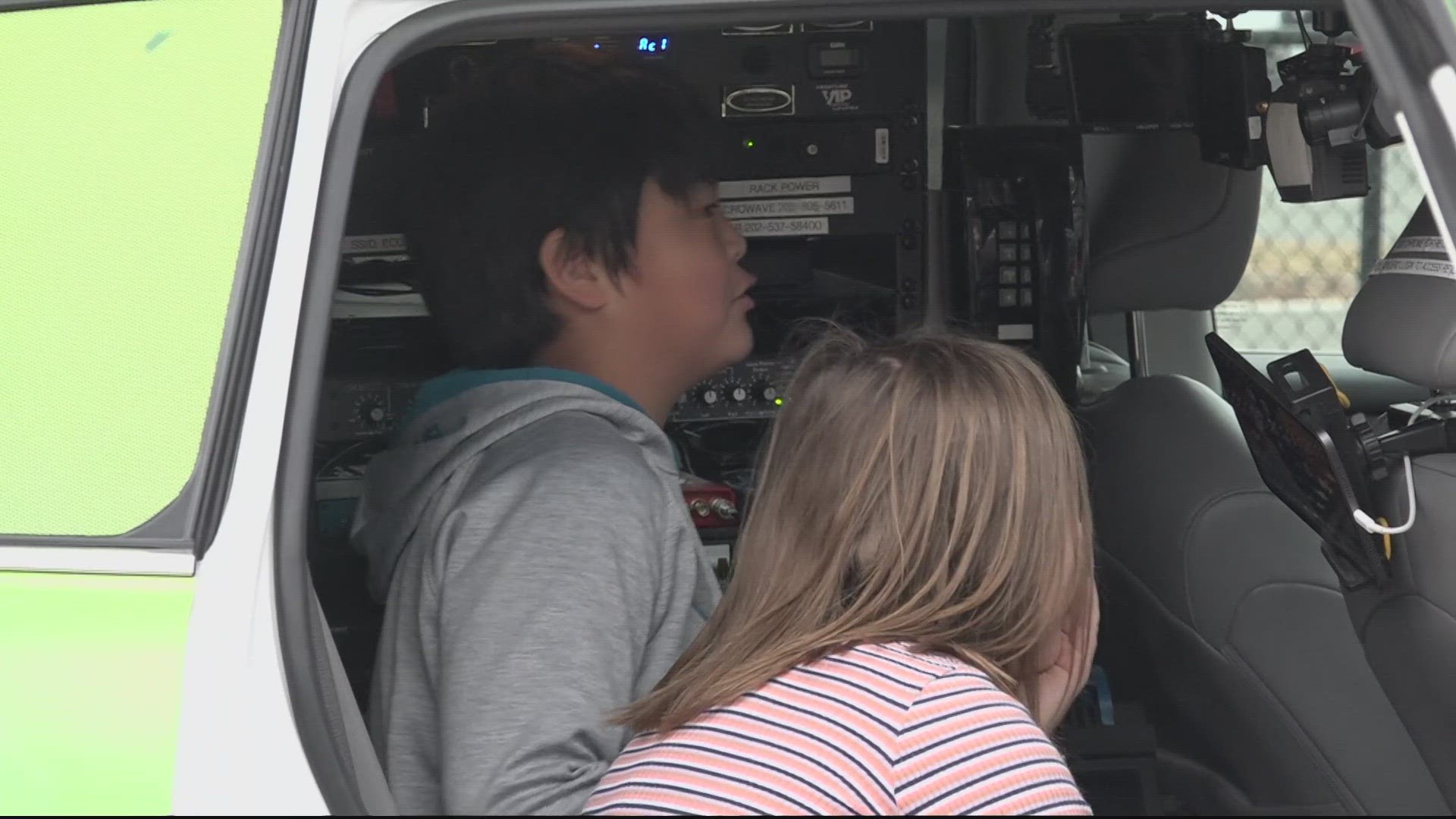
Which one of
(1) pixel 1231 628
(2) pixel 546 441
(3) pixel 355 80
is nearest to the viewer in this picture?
(3) pixel 355 80

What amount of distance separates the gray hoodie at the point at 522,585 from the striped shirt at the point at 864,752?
0.16 metres

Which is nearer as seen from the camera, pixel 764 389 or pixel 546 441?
pixel 546 441

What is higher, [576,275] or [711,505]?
[576,275]

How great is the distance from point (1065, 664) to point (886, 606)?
25 centimetres

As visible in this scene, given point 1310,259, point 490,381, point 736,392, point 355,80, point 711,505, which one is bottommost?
point 1310,259

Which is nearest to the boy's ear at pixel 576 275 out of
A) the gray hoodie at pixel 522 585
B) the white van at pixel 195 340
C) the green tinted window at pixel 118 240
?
the gray hoodie at pixel 522 585

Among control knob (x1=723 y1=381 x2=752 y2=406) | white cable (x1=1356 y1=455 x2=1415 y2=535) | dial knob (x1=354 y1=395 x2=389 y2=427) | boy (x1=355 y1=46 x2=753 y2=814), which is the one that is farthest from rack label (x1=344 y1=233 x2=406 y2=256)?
white cable (x1=1356 y1=455 x2=1415 y2=535)

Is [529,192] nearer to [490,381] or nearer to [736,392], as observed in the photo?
[490,381]

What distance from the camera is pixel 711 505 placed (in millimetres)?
2391

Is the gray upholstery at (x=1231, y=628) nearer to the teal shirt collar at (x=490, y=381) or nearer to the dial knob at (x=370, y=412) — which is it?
the teal shirt collar at (x=490, y=381)

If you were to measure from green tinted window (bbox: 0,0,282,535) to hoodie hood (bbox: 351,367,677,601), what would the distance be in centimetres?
39

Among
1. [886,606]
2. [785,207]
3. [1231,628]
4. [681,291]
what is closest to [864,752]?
[886,606]

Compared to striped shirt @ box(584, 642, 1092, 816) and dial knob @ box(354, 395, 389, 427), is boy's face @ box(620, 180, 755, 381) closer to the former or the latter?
striped shirt @ box(584, 642, 1092, 816)

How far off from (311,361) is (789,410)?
40 cm
